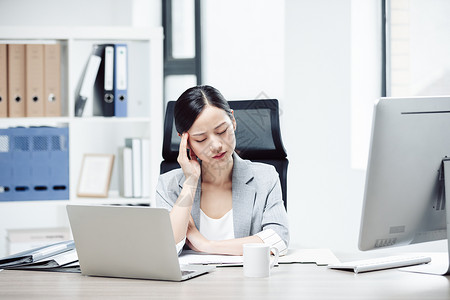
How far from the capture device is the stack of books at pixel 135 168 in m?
2.90

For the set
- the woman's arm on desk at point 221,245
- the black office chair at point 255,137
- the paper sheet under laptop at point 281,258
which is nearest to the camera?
the paper sheet under laptop at point 281,258

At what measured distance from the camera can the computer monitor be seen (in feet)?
4.09

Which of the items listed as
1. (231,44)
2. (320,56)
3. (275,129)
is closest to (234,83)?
(231,44)

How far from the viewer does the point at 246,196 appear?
1845 mm

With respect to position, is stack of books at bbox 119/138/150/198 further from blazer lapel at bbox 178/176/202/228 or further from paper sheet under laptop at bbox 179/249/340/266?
paper sheet under laptop at bbox 179/249/340/266

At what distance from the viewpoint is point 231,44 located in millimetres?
3379

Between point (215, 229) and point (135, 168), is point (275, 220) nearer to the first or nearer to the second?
point (215, 229)

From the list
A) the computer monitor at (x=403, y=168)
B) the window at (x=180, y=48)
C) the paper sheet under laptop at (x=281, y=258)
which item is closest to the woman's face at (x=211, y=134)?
the paper sheet under laptop at (x=281, y=258)

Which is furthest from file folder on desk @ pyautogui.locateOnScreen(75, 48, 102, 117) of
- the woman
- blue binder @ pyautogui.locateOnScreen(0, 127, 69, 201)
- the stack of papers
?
the stack of papers

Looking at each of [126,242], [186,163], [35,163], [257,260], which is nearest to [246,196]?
[186,163]

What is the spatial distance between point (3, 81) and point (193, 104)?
142 cm

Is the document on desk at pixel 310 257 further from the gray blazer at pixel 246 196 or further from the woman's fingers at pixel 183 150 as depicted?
the woman's fingers at pixel 183 150

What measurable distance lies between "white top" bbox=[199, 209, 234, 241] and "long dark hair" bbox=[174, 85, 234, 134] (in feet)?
0.96

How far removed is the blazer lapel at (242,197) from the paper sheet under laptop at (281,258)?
0.20 metres
